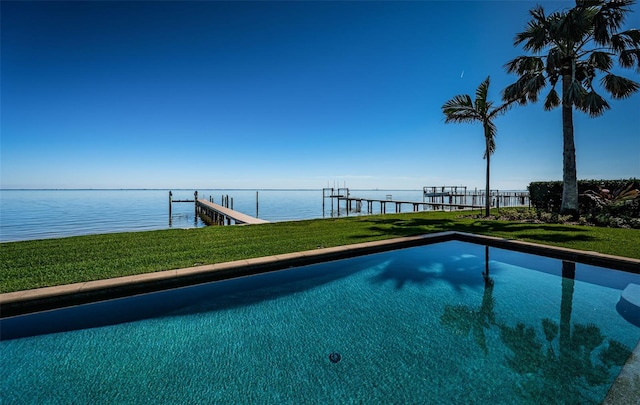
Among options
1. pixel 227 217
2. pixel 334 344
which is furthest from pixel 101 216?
pixel 334 344

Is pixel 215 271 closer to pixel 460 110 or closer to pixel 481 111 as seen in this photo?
pixel 460 110

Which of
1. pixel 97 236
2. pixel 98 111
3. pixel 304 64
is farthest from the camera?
pixel 98 111

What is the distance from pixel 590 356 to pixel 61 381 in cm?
470

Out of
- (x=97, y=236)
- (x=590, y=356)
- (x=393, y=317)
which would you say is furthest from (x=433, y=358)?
(x=97, y=236)

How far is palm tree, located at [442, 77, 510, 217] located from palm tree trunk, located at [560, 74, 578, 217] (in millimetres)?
2127

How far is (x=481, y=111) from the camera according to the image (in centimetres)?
1170

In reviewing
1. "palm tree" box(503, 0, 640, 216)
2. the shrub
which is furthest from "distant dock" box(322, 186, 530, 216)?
"palm tree" box(503, 0, 640, 216)

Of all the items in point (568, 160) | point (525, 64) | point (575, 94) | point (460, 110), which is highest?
point (525, 64)

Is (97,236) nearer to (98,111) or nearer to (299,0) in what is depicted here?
(299,0)

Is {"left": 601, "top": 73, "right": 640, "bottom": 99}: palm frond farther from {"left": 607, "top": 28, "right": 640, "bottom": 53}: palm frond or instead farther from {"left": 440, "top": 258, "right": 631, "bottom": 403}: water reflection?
{"left": 440, "top": 258, "right": 631, "bottom": 403}: water reflection

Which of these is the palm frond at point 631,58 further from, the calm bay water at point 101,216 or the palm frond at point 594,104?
the calm bay water at point 101,216

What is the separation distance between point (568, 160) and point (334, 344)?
11820 mm

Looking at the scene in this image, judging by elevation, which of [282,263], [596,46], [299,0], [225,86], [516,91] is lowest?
[282,263]

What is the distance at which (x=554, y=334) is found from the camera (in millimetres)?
2840
